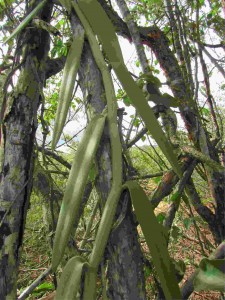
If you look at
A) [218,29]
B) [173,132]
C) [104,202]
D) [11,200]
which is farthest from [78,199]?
[218,29]

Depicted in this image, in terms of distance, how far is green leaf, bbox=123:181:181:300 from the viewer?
21 cm

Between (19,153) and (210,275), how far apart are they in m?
0.22

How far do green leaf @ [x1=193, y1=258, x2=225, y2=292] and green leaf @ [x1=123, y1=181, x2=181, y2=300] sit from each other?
0.05 feet

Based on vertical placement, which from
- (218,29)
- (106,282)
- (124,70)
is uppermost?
(218,29)

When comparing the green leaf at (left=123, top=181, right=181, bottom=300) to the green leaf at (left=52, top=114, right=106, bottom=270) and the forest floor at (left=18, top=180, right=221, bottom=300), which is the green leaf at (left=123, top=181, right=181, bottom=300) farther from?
the forest floor at (left=18, top=180, right=221, bottom=300)

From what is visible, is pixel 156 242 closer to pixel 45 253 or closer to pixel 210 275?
pixel 210 275

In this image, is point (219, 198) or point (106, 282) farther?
point (219, 198)

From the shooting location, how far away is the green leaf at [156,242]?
0.21 meters

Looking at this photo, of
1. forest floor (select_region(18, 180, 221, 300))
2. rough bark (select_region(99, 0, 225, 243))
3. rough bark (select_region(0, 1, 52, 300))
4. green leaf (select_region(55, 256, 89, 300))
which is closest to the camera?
green leaf (select_region(55, 256, 89, 300))

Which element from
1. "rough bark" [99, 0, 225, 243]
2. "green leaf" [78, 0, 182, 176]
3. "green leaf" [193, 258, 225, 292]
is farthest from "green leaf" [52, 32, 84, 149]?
"rough bark" [99, 0, 225, 243]

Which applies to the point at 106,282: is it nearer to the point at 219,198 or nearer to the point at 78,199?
the point at 78,199

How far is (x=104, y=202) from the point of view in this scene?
9.1 inches

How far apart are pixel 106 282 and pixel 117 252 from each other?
0.9 inches

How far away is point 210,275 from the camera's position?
0.68ft
